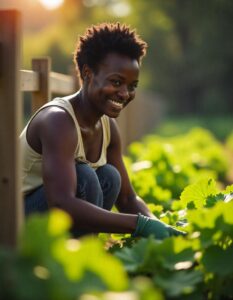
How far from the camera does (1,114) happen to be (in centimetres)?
205

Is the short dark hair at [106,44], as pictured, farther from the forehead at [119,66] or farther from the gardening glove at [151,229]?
the gardening glove at [151,229]

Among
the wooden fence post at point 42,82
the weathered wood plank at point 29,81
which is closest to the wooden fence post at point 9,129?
the weathered wood plank at point 29,81

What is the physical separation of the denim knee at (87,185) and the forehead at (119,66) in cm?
46

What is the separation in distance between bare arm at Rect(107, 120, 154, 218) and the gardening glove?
27.0 inches

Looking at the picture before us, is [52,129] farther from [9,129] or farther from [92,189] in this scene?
[9,129]

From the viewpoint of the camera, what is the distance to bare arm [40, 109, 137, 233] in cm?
256

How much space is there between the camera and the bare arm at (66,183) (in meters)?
2.56

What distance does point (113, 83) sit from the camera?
298cm

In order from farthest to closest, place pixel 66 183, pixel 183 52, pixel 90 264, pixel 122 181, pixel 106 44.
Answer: pixel 183 52 → pixel 122 181 → pixel 106 44 → pixel 66 183 → pixel 90 264

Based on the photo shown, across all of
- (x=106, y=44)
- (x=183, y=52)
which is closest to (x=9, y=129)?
(x=106, y=44)

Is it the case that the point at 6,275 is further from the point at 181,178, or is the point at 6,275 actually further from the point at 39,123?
the point at 181,178

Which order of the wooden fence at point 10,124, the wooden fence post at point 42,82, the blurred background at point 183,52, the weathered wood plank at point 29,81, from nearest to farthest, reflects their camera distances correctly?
1. the wooden fence at point 10,124
2. the weathered wood plank at point 29,81
3. the wooden fence post at point 42,82
4. the blurred background at point 183,52

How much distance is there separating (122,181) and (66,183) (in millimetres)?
999

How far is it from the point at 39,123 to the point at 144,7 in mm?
45290
